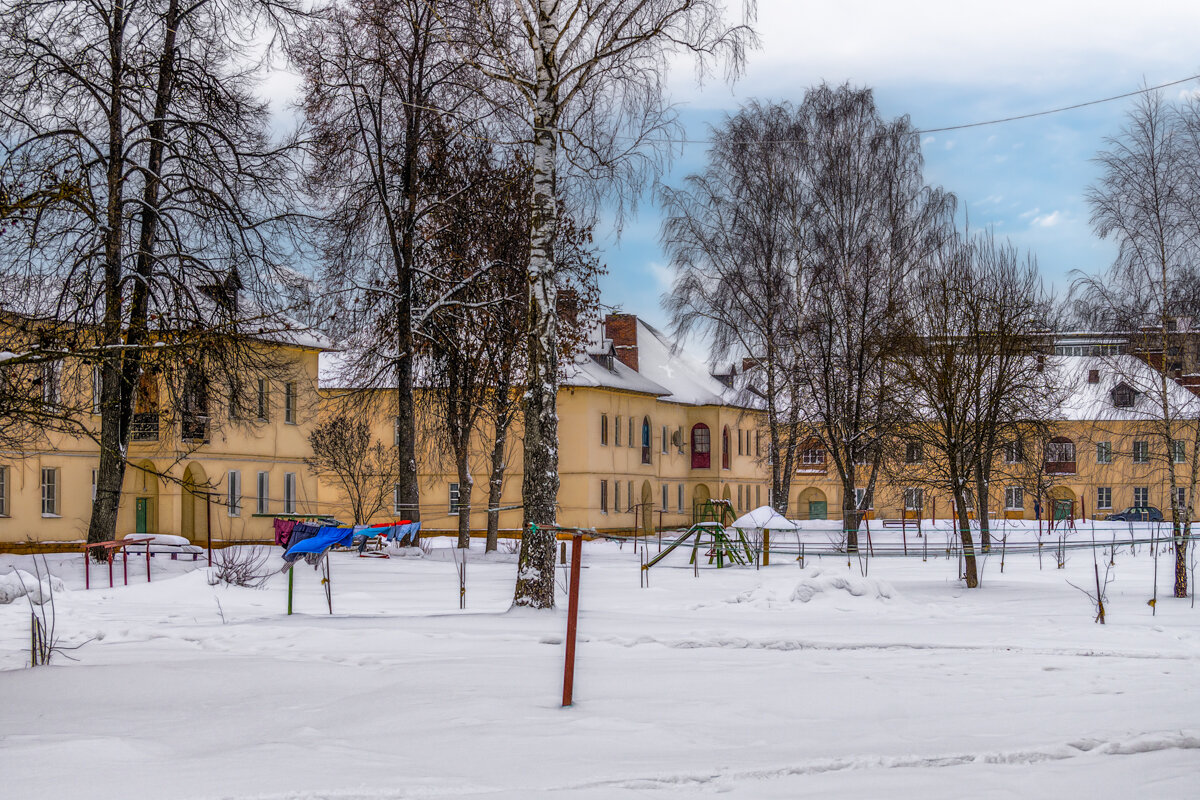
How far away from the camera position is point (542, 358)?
13.7 meters

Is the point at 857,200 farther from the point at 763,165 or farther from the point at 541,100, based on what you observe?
the point at 541,100

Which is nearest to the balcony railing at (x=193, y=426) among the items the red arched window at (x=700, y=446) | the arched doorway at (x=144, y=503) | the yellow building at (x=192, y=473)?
the yellow building at (x=192, y=473)

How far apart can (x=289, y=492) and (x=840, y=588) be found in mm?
30152

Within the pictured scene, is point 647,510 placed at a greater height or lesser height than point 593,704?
lesser

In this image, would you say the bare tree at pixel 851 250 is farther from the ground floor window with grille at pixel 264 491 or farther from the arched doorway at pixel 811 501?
the arched doorway at pixel 811 501

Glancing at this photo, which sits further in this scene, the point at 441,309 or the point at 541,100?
the point at 441,309

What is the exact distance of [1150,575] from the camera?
24750 mm

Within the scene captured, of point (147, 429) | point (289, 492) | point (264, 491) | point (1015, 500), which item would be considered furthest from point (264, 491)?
point (1015, 500)

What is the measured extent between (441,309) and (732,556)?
8.48 m

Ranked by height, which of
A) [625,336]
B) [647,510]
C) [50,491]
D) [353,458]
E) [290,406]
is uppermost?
[625,336]

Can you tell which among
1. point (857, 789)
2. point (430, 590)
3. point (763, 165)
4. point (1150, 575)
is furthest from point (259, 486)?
point (857, 789)

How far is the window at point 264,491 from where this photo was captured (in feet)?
136

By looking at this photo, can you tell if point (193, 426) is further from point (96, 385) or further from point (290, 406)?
point (290, 406)

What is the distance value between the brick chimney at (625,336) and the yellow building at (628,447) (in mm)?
58
